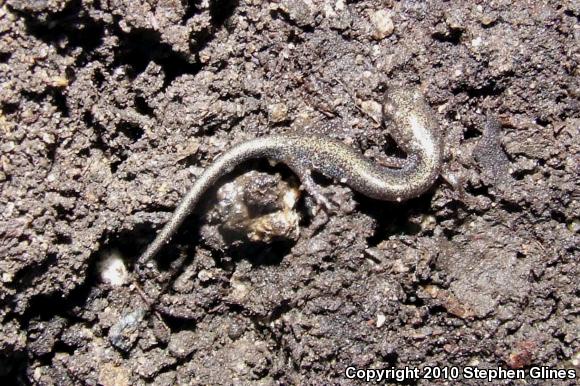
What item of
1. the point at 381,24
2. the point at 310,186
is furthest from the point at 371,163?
the point at 381,24

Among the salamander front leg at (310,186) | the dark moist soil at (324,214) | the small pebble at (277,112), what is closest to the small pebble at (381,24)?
the dark moist soil at (324,214)

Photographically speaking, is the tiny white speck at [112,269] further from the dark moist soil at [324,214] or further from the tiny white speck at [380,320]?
the tiny white speck at [380,320]

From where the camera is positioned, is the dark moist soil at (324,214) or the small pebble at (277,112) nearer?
the dark moist soil at (324,214)

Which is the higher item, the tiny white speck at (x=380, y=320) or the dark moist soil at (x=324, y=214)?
the dark moist soil at (x=324, y=214)

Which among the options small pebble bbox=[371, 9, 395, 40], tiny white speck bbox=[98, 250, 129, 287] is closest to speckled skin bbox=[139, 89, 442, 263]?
tiny white speck bbox=[98, 250, 129, 287]

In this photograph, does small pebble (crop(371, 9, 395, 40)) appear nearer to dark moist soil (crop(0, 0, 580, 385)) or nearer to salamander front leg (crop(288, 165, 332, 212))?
dark moist soil (crop(0, 0, 580, 385))

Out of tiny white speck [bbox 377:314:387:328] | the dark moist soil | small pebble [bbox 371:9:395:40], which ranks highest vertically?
small pebble [bbox 371:9:395:40]

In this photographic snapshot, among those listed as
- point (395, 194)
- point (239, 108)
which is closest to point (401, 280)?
point (395, 194)
